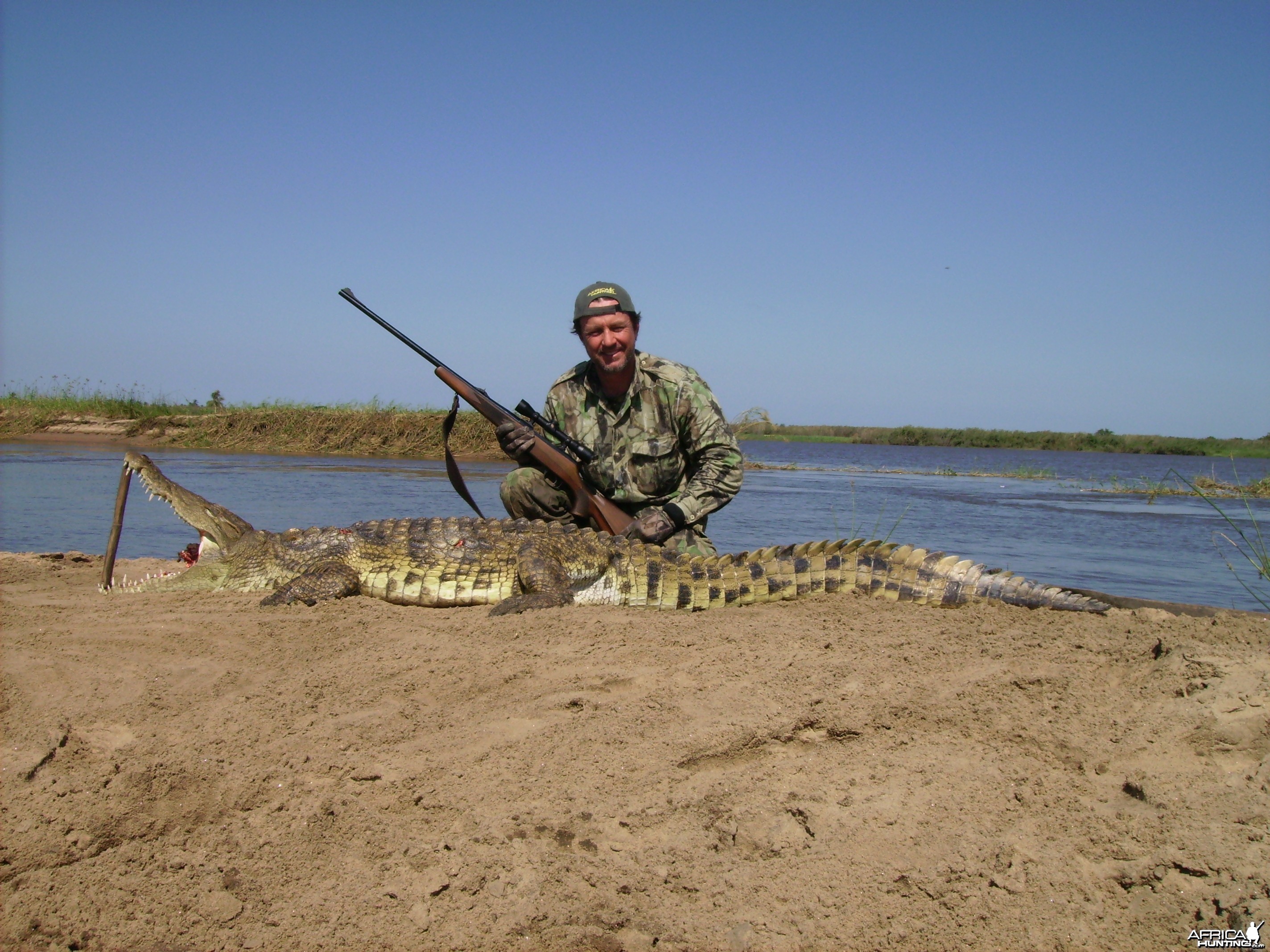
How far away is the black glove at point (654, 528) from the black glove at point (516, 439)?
829 mm

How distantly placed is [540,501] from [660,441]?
90 centimetres

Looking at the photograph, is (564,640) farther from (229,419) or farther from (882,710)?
(229,419)

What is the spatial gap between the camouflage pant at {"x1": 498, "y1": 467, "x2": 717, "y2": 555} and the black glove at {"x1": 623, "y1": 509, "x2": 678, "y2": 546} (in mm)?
177

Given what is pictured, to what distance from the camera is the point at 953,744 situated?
8.21 feet

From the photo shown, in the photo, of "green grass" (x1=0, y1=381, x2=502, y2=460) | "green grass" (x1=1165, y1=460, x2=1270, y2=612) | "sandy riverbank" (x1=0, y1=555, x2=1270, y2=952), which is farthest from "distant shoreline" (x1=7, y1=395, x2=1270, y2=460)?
"sandy riverbank" (x1=0, y1=555, x2=1270, y2=952)

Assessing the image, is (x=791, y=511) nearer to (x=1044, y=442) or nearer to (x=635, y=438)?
(x=635, y=438)

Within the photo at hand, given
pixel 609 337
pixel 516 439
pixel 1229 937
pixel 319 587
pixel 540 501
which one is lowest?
pixel 1229 937

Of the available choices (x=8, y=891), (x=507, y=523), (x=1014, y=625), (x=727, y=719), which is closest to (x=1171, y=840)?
(x=727, y=719)

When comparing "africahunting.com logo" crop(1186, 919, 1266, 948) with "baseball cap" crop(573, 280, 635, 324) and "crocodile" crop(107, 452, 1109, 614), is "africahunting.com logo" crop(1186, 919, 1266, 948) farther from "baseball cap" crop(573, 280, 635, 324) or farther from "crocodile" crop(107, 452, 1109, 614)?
"baseball cap" crop(573, 280, 635, 324)

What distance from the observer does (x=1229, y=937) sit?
180 centimetres

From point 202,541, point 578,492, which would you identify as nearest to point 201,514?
point 202,541

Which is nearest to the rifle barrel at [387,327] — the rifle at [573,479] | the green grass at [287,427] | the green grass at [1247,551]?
the rifle at [573,479]

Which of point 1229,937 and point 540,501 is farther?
point 540,501

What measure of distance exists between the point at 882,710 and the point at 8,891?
2.46 meters
